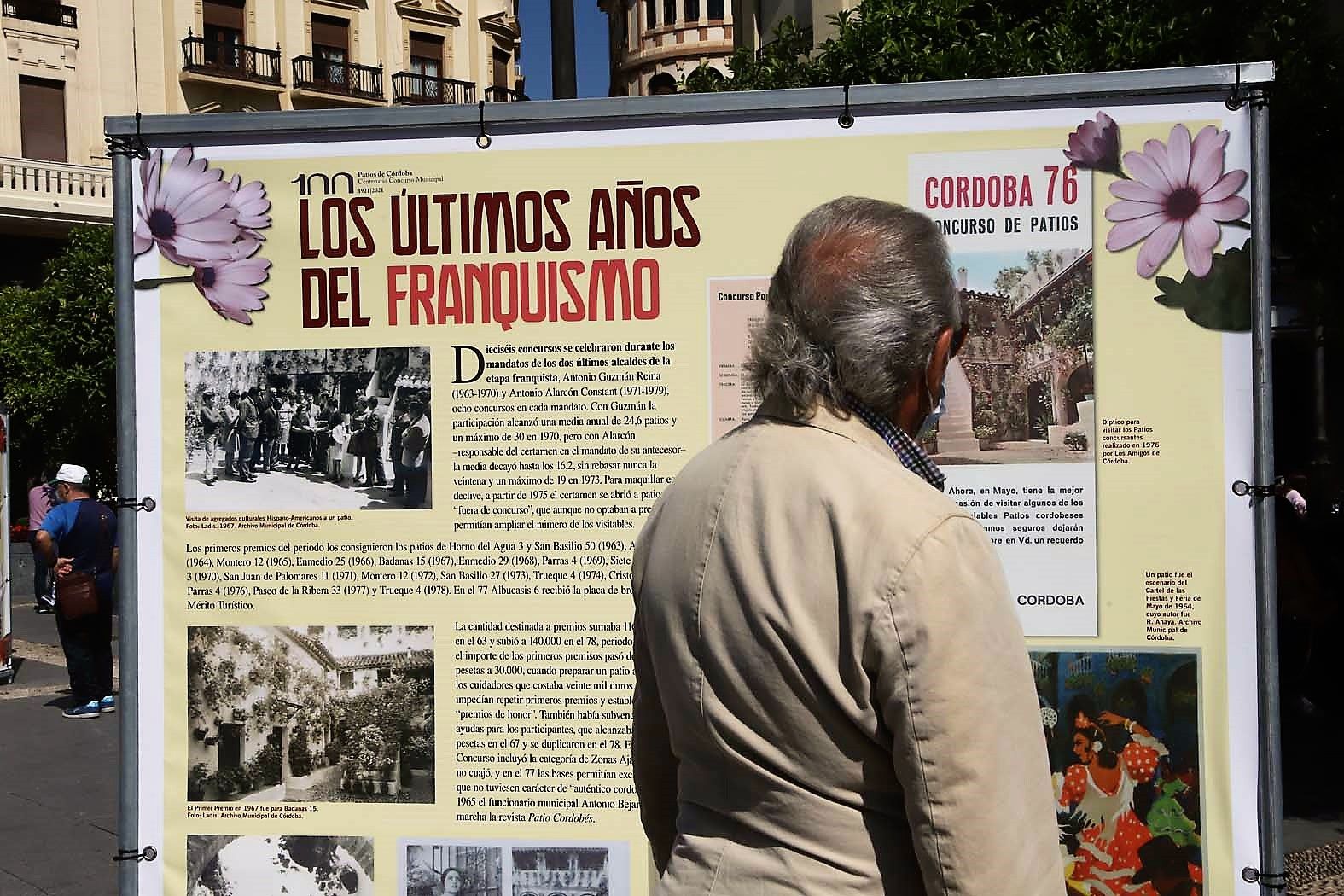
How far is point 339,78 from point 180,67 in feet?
13.1

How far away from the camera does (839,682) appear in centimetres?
157

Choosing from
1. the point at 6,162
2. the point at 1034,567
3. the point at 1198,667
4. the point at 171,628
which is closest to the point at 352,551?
the point at 171,628

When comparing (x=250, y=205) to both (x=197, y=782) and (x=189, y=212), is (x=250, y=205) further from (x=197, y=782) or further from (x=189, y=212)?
(x=197, y=782)

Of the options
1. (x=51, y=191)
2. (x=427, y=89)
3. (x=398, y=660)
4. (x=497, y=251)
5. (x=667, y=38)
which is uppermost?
(x=667, y=38)

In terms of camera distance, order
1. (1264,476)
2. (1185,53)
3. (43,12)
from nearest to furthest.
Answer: (1264,476), (1185,53), (43,12)

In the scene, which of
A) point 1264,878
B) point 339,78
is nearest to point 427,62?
point 339,78

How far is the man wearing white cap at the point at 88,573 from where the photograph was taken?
998 cm

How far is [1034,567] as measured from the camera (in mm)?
2680

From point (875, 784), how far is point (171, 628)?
6.00ft

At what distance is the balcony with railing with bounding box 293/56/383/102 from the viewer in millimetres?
33344

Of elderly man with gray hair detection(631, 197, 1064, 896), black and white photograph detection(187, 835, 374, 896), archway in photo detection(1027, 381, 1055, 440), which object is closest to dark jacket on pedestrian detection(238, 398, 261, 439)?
black and white photograph detection(187, 835, 374, 896)

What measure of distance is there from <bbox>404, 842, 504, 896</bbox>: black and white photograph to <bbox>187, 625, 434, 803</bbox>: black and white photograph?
116mm

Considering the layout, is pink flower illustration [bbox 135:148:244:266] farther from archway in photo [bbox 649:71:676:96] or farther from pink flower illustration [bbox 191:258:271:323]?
archway in photo [bbox 649:71:676:96]

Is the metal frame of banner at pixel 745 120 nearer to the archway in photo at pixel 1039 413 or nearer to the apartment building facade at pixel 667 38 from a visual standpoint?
the archway in photo at pixel 1039 413
